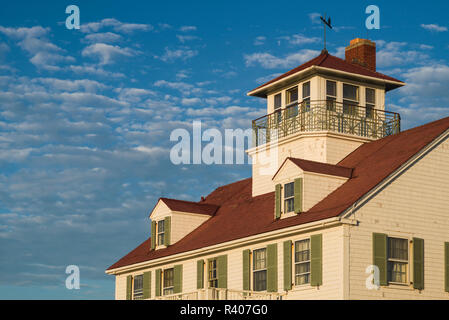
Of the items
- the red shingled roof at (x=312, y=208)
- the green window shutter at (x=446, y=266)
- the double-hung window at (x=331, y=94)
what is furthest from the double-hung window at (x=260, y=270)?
the double-hung window at (x=331, y=94)

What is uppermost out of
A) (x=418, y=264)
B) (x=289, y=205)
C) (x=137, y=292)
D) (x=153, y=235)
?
(x=289, y=205)

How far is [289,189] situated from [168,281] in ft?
29.3

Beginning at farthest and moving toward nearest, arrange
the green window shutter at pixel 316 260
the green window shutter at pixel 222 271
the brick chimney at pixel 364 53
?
the brick chimney at pixel 364 53
the green window shutter at pixel 222 271
the green window shutter at pixel 316 260

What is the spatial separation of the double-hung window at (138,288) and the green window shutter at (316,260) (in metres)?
13.1

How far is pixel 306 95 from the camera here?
38250 mm

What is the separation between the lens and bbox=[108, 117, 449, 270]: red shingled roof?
3014 centimetres

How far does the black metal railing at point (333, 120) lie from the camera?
36.9 metres

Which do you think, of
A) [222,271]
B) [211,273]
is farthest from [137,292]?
[222,271]

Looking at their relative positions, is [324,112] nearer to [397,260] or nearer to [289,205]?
[289,205]

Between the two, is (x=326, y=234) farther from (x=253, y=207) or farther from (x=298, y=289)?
(x=253, y=207)

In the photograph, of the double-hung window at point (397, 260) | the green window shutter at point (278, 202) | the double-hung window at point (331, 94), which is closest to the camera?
the double-hung window at point (397, 260)

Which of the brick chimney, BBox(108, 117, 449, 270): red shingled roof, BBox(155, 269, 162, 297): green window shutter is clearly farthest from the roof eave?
BBox(155, 269, 162, 297): green window shutter

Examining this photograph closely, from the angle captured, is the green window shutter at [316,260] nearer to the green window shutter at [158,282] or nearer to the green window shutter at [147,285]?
the green window shutter at [158,282]

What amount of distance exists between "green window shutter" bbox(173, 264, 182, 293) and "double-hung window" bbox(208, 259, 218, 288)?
7.30 ft
